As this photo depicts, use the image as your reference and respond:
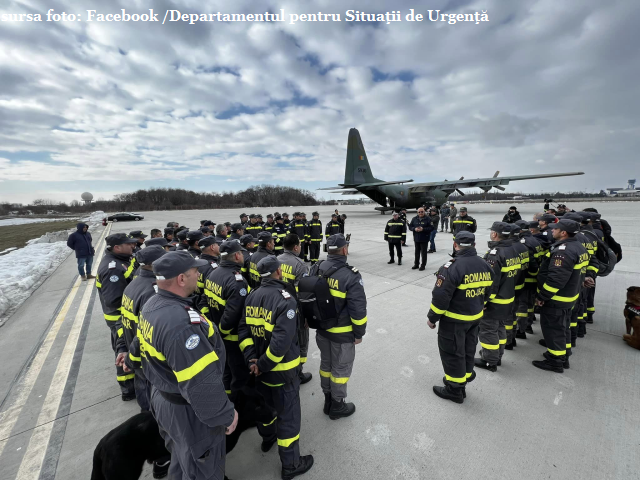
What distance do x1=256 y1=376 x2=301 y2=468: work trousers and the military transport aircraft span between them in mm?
22626

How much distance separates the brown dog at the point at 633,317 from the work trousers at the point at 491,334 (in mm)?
2306

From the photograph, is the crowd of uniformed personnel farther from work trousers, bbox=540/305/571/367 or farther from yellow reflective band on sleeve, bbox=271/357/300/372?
work trousers, bbox=540/305/571/367

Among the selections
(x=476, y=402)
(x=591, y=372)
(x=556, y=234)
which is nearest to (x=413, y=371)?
(x=476, y=402)

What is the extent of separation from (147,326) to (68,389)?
129 inches

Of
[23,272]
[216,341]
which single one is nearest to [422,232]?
[216,341]

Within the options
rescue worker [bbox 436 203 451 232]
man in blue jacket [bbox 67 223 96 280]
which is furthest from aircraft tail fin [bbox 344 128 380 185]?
man in blue jacket [bbox 67 223 96 280]

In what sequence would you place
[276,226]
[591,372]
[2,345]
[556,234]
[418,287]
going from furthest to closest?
[276,226] < [418,287] < [2,345] < [556,234] < [591,372]

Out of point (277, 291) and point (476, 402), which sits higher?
point (277, 291)

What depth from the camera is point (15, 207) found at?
73.4 meters

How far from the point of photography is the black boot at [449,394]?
3.20 metres

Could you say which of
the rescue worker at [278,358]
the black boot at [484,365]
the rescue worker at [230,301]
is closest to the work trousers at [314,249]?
the black boot at [484,365]

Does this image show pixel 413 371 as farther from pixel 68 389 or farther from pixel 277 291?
pixel 68 389

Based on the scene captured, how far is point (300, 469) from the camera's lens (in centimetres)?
242

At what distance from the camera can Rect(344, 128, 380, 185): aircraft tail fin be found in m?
24.2
